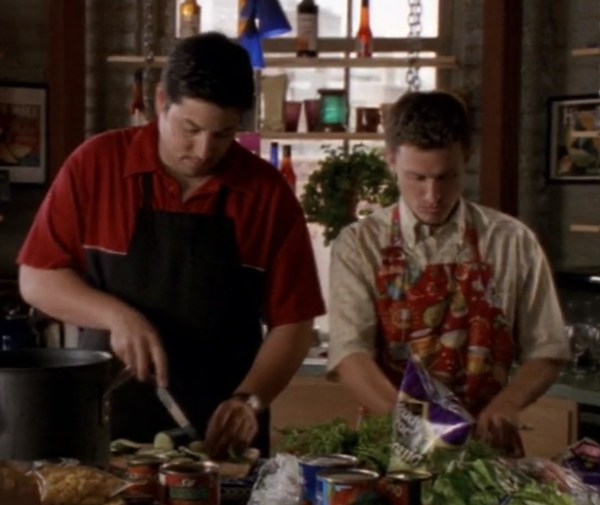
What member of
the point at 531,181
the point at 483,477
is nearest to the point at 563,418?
the point at 531,181

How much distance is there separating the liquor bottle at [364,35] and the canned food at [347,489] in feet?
12.3

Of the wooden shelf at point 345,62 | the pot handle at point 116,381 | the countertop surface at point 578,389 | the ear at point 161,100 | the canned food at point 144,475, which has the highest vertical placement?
the wooden shelf at point 345,62

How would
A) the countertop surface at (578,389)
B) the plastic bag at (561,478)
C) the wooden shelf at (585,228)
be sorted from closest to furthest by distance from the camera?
the plastic bag at (561,478)
the countertop surface at (578,389)
the wooden shelf at (585,228)

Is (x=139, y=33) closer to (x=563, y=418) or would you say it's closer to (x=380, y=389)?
(x=563, y=418)

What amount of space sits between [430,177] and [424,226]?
19cm

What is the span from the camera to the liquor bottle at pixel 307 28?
16.8ft

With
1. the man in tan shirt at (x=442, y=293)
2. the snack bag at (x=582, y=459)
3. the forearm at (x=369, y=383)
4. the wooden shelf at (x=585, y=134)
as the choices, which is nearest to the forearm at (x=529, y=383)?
the man in tan shirt at (x=442, y=293)

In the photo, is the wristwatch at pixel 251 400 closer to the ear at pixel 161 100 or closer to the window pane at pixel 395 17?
the ear at pixel 161 100

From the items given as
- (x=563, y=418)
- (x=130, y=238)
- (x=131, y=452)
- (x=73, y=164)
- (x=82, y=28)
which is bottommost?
(x=563, y=418)

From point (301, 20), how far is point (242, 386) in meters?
3.01

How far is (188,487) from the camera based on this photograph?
173 cm

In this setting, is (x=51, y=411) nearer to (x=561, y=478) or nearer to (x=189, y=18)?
(x=561, y=478)

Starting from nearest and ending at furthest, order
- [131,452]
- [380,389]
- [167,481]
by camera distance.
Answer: [167,481], [131,452], [380,389]

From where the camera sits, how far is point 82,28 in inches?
201
